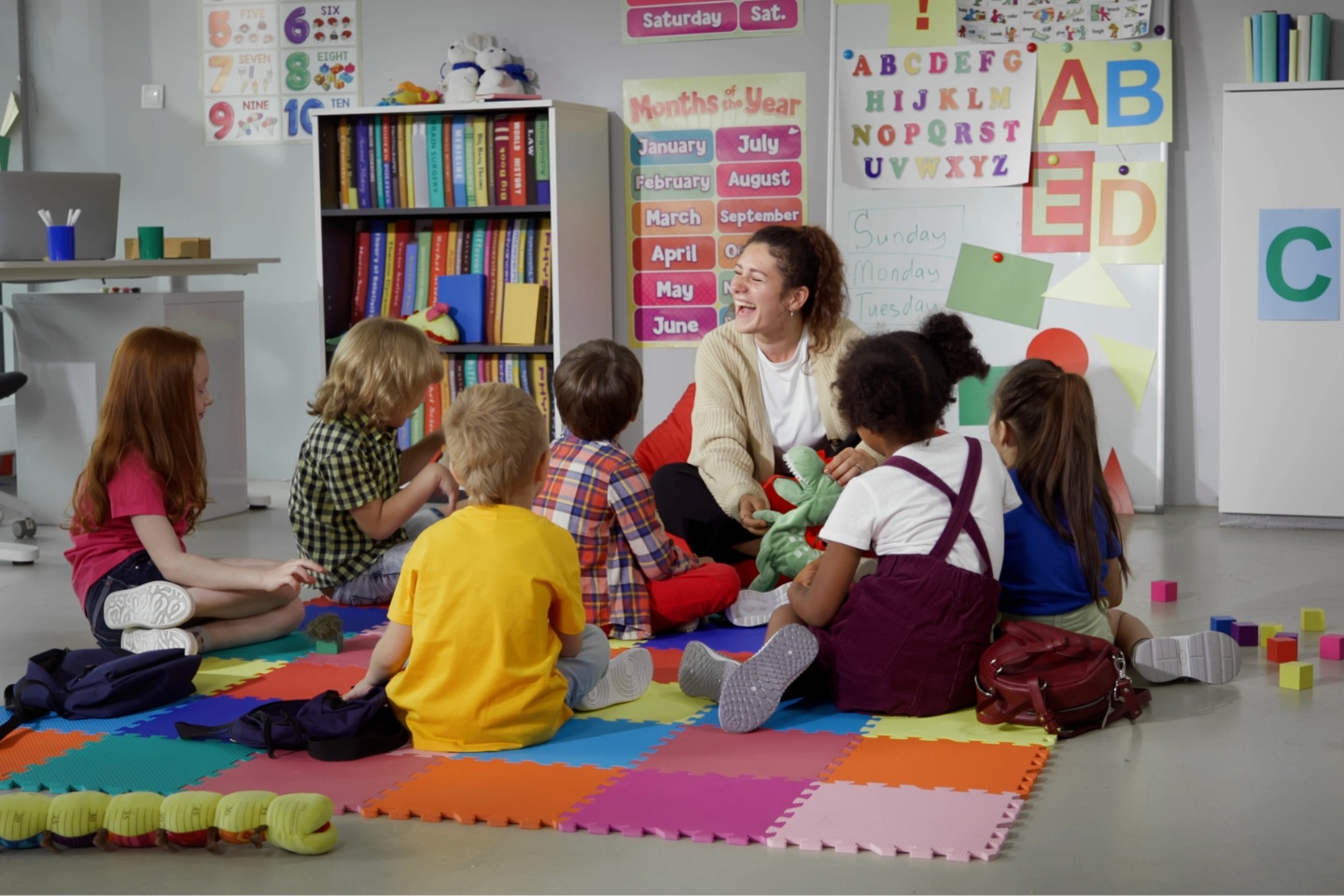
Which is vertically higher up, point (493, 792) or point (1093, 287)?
point (1093, 287)

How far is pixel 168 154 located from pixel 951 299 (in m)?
3.01

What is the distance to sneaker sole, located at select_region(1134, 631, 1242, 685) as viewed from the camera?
2.63m

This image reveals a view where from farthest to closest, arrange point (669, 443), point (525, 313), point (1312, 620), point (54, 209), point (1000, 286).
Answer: point (525, 313)
point (1000, 286)
point (54, 209)
point (669, 443)
point (1312, 620)

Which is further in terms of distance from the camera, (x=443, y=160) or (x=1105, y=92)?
(x=443, y=160)

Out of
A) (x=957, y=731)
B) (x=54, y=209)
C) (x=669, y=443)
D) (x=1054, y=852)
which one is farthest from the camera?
(x=54, y=209)

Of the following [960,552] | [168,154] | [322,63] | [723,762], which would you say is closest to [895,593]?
[960,552]

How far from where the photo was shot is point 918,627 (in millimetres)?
2396

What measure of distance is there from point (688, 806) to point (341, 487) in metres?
1.41

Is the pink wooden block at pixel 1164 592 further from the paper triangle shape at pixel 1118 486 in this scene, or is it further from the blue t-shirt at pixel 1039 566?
the paper triangle shape at pixel 1118 486

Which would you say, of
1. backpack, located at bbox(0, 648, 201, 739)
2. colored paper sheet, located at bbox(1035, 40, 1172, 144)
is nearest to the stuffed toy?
colored paper sheet, located at bbox(1035, 40, 1172, 144)

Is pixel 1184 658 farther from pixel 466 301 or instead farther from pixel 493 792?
pixel 466 301

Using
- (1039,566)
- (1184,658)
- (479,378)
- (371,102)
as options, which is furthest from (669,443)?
(371,102)

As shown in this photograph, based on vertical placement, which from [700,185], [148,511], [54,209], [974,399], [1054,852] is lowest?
[1054,852]

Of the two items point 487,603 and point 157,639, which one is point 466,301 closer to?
point 157,639
